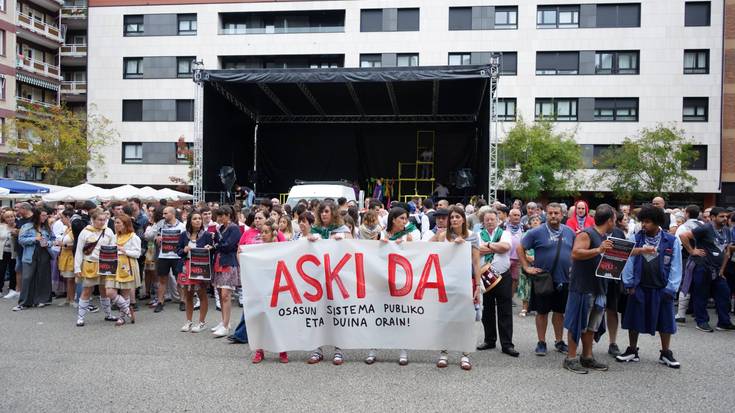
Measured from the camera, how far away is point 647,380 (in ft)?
19.9

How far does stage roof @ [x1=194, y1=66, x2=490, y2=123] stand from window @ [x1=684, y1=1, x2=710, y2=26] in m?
21.5

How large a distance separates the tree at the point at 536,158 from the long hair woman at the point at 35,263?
72.6ft

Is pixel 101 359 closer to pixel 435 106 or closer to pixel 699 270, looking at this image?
pixel 699 270

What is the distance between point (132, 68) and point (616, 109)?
32.9 m

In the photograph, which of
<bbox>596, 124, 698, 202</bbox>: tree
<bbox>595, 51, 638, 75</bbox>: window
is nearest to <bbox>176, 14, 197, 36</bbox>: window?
<bbox>595, 51, 638, 75</bbox>: window

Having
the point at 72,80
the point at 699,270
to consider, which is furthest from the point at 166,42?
the point at 699,270

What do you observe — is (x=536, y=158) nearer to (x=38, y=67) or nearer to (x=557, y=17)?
(x=557, y=17)

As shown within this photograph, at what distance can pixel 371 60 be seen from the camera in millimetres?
36938

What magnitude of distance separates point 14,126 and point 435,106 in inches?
1148

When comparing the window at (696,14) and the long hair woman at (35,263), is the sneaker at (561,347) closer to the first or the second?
the long hair woman at (35,263)

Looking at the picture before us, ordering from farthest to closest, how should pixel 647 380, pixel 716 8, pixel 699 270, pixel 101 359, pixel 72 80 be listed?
pixel 72 80 < pixel 716 8 < pixel 699 270 < pixel 101 359 < pixel 647 380

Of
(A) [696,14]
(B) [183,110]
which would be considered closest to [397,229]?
(B) [183,110]

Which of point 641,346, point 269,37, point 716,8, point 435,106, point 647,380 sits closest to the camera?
point 647,380

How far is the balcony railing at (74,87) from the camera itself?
4339 cm
